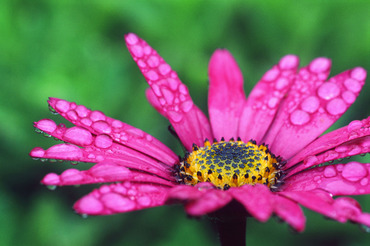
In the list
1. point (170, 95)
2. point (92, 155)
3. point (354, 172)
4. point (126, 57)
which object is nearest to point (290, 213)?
point (354, 172)

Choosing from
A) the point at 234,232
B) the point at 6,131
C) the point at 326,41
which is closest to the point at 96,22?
the point at 6,131

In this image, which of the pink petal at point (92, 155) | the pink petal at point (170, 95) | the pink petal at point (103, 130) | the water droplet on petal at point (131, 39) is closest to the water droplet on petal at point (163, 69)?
the pink petal at point (170, 95)

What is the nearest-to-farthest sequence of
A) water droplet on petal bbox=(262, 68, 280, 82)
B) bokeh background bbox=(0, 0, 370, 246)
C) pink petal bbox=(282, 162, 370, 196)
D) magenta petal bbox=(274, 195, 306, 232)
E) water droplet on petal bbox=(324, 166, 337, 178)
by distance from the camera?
magenta petal bbox=(274, 195, 306, 232) < pink petal bbox=(282, 162, 370, 196) < water droplet on petal bbox=(324, 166, 337, 178) < water droplet on petal bbox=(262, 68, 280, 82) < bokeh background bbox=(0, 0, 370, 246)

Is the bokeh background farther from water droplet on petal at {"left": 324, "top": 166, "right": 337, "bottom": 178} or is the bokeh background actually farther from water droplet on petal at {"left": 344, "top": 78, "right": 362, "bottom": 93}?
water droplet on petal at {"left": 324, "top": 166, "right": 337, "bottom": 178}

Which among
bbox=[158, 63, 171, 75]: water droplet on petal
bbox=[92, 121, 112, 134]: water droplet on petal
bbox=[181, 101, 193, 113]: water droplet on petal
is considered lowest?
bbox=[92, 121, 112, 134]: water droplet on petal

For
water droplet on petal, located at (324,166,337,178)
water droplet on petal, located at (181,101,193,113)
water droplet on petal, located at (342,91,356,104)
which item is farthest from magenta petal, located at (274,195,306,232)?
water droplet on petal, located at (181,101,193,113)

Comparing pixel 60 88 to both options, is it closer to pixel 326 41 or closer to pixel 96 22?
pixel 96 22

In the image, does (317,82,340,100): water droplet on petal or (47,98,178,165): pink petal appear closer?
(47,98,178,165): pink petal

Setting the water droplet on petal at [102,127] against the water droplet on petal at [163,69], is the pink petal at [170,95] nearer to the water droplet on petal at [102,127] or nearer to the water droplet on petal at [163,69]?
the water droplet on petal at [163,69]
